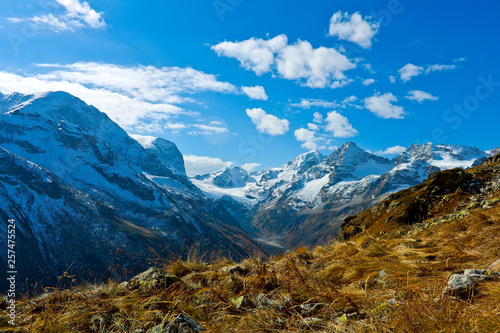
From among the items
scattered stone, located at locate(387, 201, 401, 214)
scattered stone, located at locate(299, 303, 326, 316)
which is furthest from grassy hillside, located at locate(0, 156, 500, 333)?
scattered stone, located at locate(387, 201, 401, 214)

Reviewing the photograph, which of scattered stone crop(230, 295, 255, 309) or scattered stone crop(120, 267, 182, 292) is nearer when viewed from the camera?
scattered stone crop(230, 295, 255, 309)

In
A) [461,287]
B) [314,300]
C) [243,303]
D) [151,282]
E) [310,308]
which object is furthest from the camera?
[151,282]

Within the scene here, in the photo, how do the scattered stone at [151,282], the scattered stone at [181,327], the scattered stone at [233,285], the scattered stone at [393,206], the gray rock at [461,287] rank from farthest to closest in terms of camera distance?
the scattered stone at [393,206] < the scattered stone at [151,282] < the scattered stone at [233,285] < the scattered stone at [181,327] < the gray rock at [461,287]

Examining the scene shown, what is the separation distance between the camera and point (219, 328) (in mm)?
3471

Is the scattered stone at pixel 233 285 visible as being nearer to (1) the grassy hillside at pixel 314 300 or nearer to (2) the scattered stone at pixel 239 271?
(1) the grassy hillside at pixel 314 300

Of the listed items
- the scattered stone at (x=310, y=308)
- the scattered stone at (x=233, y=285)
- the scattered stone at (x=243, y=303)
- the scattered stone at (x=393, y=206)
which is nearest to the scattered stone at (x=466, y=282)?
the scattered stone at (x=310, y=308)

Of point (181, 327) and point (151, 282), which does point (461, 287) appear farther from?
point (151, 282)

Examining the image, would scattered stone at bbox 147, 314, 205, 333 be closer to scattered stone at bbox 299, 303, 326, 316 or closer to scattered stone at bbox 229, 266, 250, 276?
scattered stone at bbox 299, 303, 326, 316

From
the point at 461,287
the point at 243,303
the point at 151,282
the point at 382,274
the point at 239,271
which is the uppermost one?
the point at 461,287

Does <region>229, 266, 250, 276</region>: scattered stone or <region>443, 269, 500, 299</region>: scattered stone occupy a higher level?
<region>443, 269, 500, 299</region>: scattered stone

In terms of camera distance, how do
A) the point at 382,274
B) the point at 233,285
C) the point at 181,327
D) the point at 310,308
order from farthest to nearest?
the point at 233,285 → the point at 382,274 → the point at 310,308 → the point at 181,327

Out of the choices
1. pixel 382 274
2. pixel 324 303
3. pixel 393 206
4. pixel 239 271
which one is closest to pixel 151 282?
pixel 239 271

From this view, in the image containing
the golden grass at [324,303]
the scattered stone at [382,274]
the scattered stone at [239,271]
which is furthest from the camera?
the scattered stone at [239,271]

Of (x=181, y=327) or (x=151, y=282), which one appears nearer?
(x=181, y=327)
